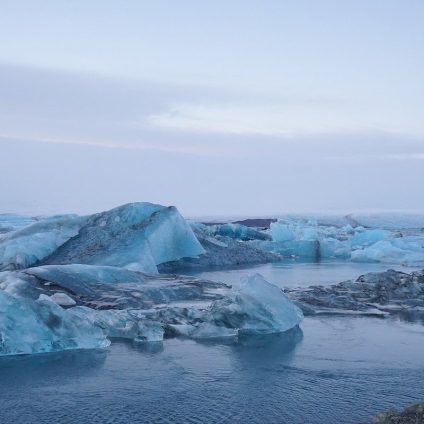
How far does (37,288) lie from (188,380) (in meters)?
3.47

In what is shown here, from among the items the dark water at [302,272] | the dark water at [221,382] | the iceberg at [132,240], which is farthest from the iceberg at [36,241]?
the dark water at [221,382]

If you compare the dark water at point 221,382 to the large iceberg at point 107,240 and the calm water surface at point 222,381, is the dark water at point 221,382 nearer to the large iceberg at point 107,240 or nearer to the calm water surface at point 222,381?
the calm water surface at point 222,381

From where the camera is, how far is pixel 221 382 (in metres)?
4.19

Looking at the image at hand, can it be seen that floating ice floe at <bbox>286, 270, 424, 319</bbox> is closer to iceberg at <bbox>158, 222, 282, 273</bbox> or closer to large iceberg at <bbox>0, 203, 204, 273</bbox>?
large iceberg at <bbox>0, 203, 204, 273</bbox>

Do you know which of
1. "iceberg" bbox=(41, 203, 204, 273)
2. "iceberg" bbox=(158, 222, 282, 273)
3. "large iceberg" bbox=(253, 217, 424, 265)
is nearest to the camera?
"iceberg" bbox=(41, 203, 204, 273)

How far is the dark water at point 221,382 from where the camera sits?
3.55 m

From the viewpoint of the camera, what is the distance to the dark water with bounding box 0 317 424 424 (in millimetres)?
3547

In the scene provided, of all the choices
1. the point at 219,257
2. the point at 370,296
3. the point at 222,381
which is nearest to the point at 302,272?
the point at 219,257

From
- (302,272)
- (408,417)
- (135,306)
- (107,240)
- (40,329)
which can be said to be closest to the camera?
(408,417)

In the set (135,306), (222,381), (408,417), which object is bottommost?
(222,381)

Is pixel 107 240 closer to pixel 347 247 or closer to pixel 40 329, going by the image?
pixel 40 329

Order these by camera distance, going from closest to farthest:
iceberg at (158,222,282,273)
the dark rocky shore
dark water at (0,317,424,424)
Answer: the dark rocky shore → dark water at (0,317,424,424) → iceberg at (158,222,282,273)

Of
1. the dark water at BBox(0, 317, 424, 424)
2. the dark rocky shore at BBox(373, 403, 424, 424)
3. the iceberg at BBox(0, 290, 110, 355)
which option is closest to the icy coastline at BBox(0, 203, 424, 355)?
the iceberg at BBox(0, 290, 110, 355)

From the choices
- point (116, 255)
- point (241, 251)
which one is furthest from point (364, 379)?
point (241, 251)
